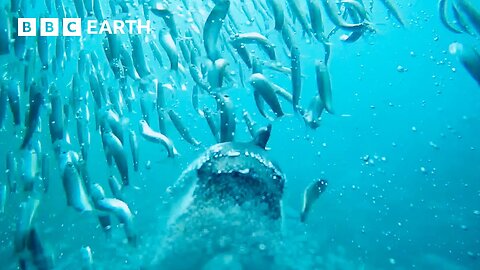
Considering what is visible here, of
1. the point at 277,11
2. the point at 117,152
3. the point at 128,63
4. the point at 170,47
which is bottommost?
the point at 117,152

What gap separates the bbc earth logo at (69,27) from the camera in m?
5.62

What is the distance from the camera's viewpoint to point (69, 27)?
25.8 ft

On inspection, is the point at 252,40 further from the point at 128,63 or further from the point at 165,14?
the point at 128,63

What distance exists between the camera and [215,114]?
5535 mm

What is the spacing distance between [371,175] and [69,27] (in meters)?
23.7

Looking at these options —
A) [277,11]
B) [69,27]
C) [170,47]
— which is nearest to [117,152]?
[170,47]

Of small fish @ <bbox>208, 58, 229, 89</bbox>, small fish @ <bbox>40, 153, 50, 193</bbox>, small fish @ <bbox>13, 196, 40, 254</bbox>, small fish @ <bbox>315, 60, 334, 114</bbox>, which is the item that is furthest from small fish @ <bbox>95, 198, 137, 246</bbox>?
small fish @ <bbox>315, 60, 334, 114</bbox>

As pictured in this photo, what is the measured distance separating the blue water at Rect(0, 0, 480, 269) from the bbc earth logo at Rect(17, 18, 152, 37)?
82 centimetres

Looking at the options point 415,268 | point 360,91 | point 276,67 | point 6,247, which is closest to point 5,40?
point 276,67

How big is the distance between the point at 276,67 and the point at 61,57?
4.09 metres

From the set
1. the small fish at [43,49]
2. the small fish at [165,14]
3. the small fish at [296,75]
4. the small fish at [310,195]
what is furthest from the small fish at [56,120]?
the small fish at [310,195]

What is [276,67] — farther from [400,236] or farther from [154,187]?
[154,187]

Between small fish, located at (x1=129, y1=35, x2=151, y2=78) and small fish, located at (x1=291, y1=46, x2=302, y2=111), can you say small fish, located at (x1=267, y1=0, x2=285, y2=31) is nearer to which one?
small fish, located at (x1=291, y1=46, x2=302, y2=111)

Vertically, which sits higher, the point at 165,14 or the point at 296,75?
the point at 165,14
